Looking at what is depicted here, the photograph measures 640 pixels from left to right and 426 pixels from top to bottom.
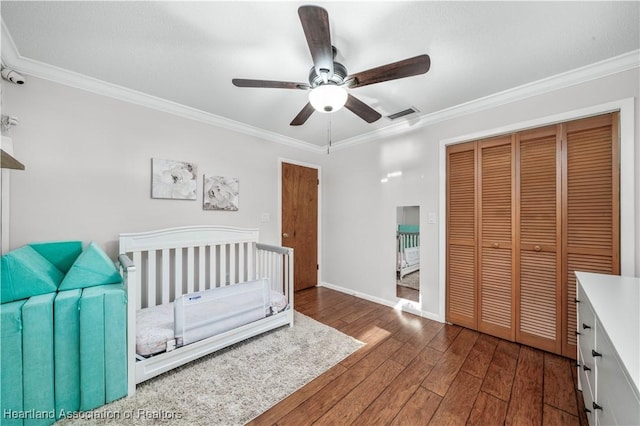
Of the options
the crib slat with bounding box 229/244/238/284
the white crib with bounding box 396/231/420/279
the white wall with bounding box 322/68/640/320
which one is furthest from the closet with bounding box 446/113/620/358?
the crib slat with bounding box 229/244/238/284

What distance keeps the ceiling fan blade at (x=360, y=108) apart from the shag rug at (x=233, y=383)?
6.78 ft

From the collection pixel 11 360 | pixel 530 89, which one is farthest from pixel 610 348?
pixel 11 360

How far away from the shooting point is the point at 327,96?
5.05 ft

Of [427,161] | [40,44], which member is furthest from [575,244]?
[40,44]

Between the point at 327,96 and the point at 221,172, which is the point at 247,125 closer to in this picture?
the point at 221,172

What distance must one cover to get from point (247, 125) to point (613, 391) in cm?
355

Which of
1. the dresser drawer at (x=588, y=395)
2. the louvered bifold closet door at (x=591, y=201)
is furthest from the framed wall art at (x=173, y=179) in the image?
the louvered bifold closet door at (x=591, y=201)

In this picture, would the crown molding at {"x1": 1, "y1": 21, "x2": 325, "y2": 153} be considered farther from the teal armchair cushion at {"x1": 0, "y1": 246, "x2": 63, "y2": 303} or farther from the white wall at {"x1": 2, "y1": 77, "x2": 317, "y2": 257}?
the teal armchair cushion at {"x1": 0, "y1": 246, "x2": 63, "y2": 303}

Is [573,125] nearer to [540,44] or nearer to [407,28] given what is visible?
[540,44]

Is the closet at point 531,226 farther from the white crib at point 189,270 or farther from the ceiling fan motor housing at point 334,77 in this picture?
the white crib at point 189,270

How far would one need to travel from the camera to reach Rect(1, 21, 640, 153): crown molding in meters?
1.78

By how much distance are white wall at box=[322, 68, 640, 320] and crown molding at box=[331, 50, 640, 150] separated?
42mm

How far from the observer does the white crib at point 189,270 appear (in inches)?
67.6

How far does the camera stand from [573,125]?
2010 mm
